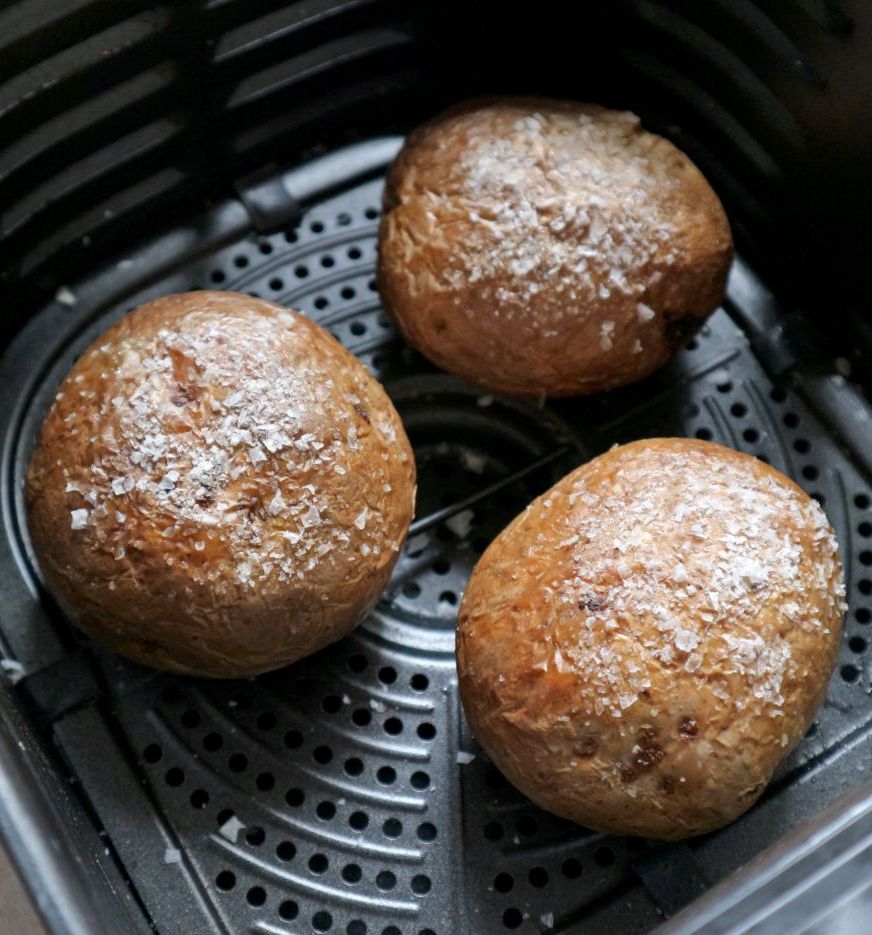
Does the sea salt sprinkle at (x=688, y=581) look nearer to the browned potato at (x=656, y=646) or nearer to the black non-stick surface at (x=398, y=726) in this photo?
the browned potato at (x=656, y=646)

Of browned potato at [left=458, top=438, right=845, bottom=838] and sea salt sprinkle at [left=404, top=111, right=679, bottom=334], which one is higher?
sea salt sprinkle at [left=404, top=111, right=679, bottom=334]

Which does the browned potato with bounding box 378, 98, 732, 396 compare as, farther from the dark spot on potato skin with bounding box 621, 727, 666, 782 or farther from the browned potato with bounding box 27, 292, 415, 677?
the dark spot on potato skin with bounding box 621, 727, 666, 782

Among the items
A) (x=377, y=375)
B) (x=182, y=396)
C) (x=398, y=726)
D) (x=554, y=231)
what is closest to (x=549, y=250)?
(x=554, y=231)

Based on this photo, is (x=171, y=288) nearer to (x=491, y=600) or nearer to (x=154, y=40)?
(x=154, y=40)

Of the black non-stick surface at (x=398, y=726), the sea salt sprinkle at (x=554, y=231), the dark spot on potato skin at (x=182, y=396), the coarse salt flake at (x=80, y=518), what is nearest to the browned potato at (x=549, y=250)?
the sea salt sprinkle at (x=554, y=231)

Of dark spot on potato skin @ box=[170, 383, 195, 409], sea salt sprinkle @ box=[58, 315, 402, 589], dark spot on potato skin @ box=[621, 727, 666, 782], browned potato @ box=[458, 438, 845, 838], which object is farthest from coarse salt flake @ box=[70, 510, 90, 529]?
dark spot on potato skin @ box=[621, 727, 666, 782]

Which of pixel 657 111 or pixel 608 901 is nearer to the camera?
pixel 608 901

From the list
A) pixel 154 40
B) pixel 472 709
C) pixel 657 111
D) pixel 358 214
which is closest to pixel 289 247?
pixel 358 214
